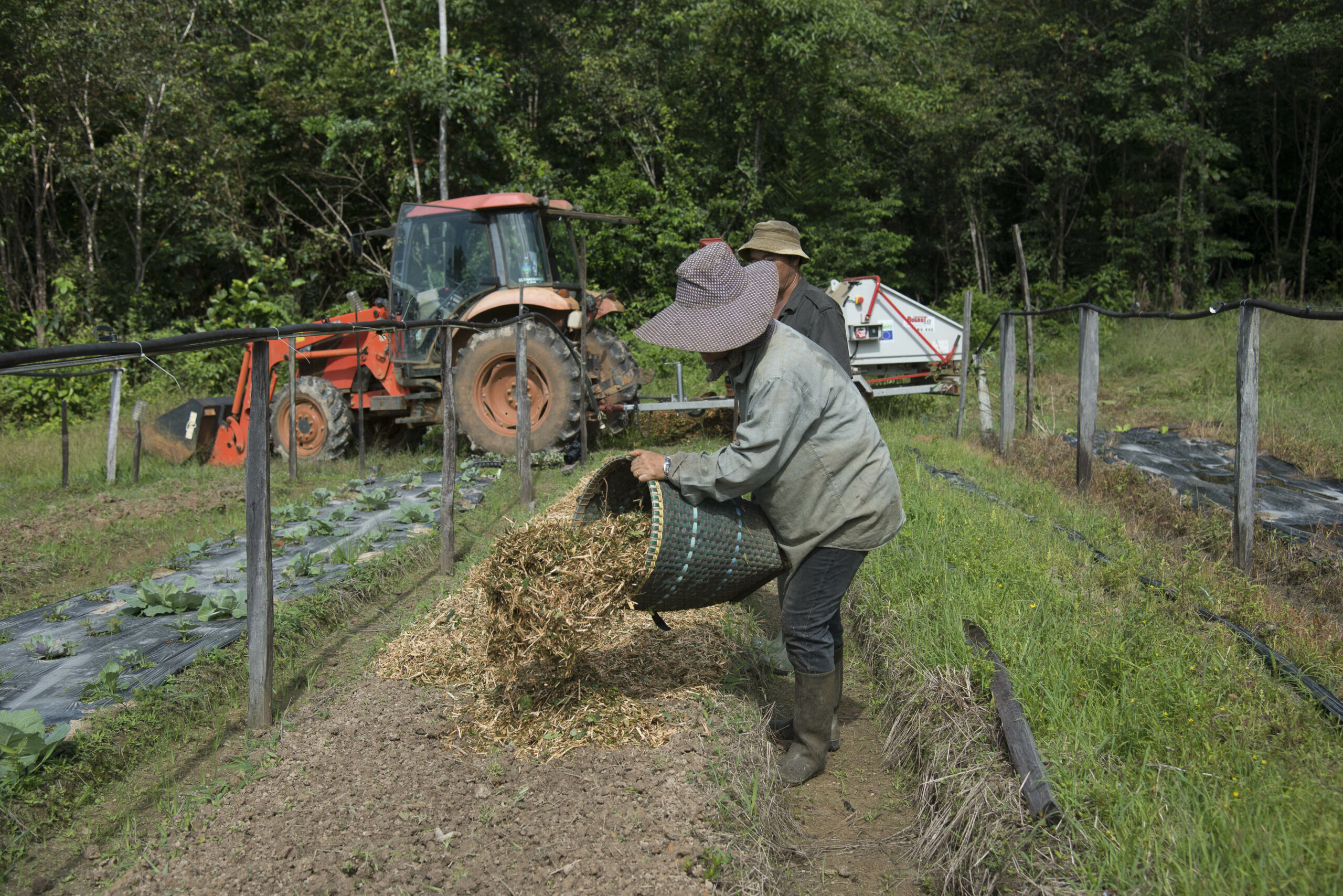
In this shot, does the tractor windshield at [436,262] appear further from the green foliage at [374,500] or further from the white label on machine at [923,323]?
the white label on machine at [923,323]

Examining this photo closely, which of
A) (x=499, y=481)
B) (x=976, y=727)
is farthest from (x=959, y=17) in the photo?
(x=976, y=727)

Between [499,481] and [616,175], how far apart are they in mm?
10260

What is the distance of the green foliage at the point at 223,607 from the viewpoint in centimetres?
422

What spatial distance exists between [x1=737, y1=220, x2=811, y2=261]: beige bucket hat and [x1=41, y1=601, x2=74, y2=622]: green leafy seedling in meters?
3.78

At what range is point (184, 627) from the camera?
4.08 m

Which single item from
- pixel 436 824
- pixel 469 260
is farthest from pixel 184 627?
pixel 469 260

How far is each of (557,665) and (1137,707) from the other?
1.92 m

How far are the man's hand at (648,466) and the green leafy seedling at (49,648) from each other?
8.84 feet

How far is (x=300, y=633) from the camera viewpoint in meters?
4.32

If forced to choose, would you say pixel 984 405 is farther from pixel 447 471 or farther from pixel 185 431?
pixel 185 431

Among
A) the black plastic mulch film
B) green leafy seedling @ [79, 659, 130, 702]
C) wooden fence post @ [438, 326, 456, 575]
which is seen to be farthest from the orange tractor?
green leafy seedling @ [79, 659, 130, 702]

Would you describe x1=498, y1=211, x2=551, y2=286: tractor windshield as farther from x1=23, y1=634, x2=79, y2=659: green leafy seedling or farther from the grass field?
x1=23, y1=634, x2=79, y2=659: green leafy seedling

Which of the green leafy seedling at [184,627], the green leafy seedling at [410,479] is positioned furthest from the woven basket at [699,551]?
the green leafy seedling at [410,479]

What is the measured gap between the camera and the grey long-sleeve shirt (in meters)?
2.83
